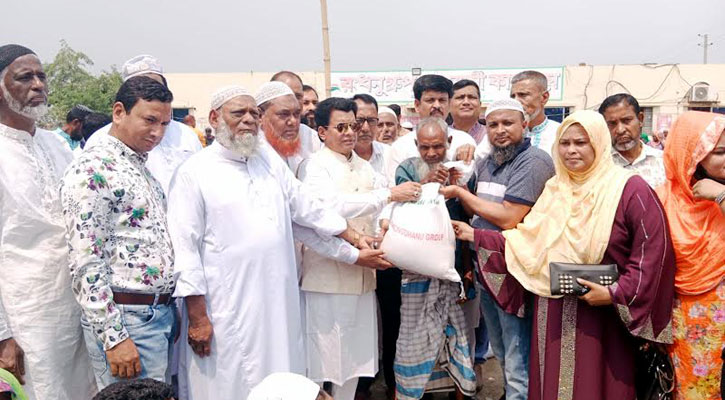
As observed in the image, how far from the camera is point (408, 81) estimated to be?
76.7 ft

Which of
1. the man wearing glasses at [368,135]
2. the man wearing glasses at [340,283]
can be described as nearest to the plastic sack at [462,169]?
the man wearing glasses at [340,283]

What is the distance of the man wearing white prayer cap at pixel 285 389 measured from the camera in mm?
1965

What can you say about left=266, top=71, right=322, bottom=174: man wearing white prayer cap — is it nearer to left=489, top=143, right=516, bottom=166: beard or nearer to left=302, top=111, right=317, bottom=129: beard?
left=302, top=111, right=317, bottom=129: beard

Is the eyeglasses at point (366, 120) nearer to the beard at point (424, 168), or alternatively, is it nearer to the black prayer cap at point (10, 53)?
the beard at point (424, 168)

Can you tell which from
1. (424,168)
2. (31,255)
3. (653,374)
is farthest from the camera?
(424,168)

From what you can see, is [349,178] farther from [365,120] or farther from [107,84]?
[107,84]

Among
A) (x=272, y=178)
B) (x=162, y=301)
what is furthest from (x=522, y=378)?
(x=162, y=301)

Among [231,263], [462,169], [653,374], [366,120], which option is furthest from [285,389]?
[366,120]

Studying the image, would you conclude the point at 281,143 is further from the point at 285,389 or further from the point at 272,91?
the point at 285,389

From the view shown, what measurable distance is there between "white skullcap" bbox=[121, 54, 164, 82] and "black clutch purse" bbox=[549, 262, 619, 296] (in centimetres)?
326

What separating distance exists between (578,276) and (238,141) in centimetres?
199

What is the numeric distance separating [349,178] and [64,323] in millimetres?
1879

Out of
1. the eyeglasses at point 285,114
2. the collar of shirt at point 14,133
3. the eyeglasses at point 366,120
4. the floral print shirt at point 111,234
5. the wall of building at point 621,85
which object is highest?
the wall of building at point 621,85

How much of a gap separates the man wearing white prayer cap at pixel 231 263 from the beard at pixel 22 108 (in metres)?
0.77
